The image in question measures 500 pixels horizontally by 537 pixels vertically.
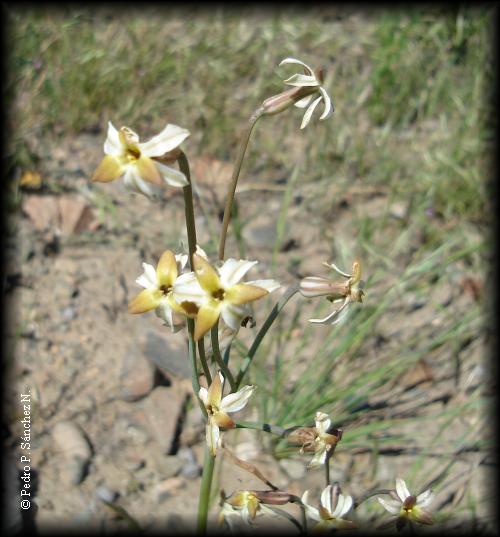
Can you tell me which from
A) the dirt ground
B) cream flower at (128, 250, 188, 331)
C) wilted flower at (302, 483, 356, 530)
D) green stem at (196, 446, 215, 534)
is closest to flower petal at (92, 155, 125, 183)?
cream flower at (128, 250, 188, 331)

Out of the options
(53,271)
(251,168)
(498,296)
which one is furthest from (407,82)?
(53,271)

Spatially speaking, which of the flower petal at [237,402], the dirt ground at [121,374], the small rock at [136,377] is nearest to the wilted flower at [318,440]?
the flower petal at [237,402]

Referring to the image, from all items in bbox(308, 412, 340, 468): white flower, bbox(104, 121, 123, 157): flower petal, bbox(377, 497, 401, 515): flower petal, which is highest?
bbox(104, 121, 123, 157): flower petal

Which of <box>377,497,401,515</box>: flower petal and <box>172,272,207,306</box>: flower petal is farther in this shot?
<box>377,497,401,515</box>: flower petal

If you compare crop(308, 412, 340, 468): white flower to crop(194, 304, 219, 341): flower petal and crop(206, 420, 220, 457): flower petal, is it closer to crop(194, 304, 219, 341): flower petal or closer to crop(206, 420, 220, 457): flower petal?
crop(206, 420, 220, 457): flower petal

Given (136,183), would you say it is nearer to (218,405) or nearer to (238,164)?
(238,164)

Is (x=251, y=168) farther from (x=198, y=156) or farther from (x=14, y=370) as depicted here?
(x=14, y=370)
